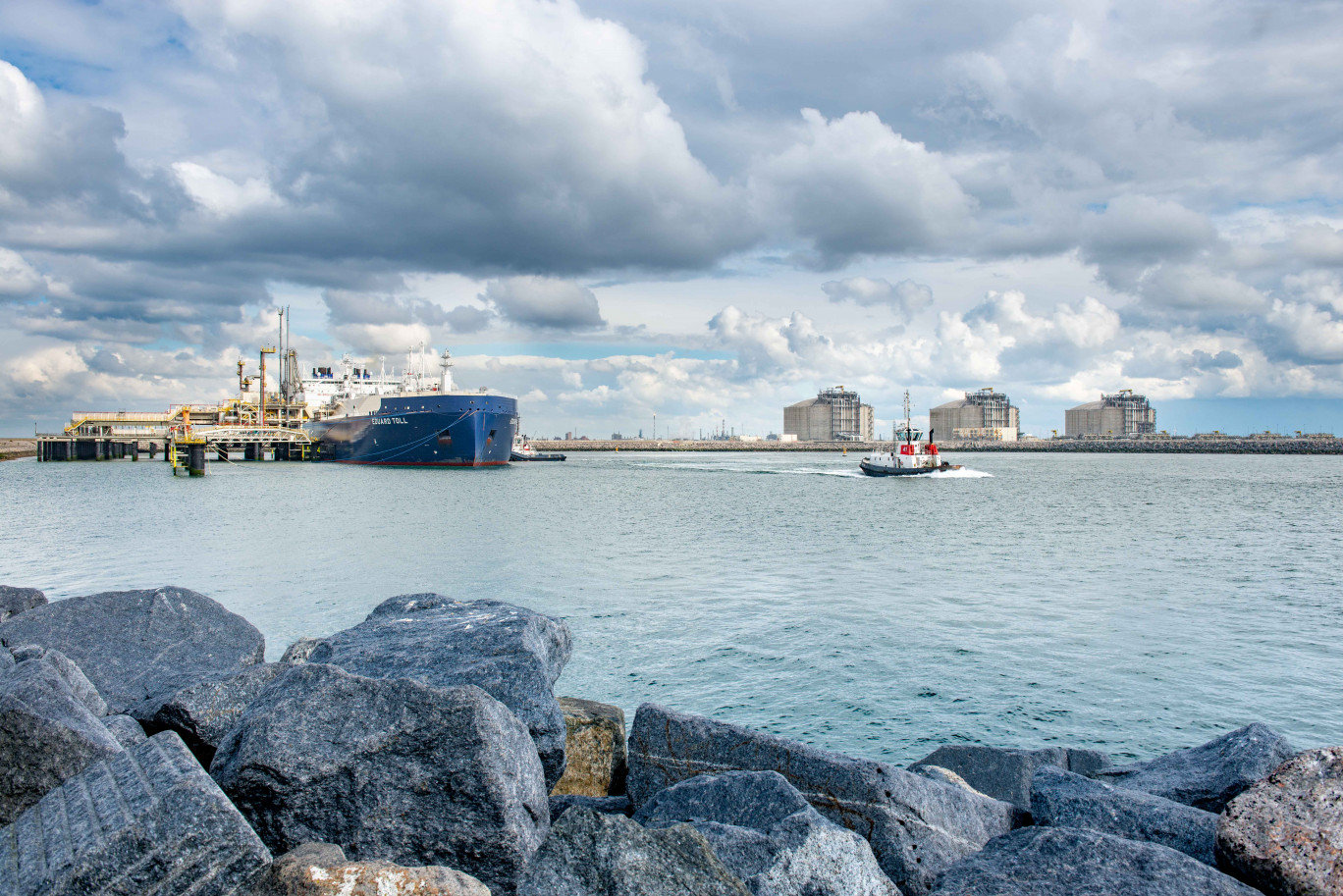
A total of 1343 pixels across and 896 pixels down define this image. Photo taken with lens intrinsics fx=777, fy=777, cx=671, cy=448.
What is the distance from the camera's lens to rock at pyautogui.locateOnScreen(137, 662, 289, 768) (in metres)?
5.00

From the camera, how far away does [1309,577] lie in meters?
18.8

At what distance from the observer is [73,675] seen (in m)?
5.73

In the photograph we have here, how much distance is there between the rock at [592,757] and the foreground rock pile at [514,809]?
25 centimetres

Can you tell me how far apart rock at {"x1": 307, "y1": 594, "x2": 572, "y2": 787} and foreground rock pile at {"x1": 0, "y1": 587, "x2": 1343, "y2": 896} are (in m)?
0.02

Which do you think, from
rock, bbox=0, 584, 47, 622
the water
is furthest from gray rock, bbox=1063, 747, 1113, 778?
rock, bbox=0, 584, 47, 622

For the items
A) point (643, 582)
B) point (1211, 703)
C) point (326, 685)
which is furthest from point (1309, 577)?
point (326, 685)

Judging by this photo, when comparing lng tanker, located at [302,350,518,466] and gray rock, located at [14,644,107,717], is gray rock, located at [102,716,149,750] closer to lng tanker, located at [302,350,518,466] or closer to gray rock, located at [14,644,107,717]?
gray rock, located at [14,644,107,717]

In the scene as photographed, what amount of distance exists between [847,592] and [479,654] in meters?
12.0

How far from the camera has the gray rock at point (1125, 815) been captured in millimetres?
3881

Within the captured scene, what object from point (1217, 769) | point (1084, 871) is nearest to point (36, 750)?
point (1084, 871)

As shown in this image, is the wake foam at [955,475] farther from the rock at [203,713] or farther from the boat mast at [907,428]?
the rock at [203,713]

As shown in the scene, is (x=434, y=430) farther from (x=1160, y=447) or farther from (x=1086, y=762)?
(x=1160, y=447)

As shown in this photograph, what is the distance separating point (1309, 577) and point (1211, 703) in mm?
12673

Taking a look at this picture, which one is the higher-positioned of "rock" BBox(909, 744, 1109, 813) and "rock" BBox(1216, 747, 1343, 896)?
"rock" BBox(1216, 747, 1343, 896)
